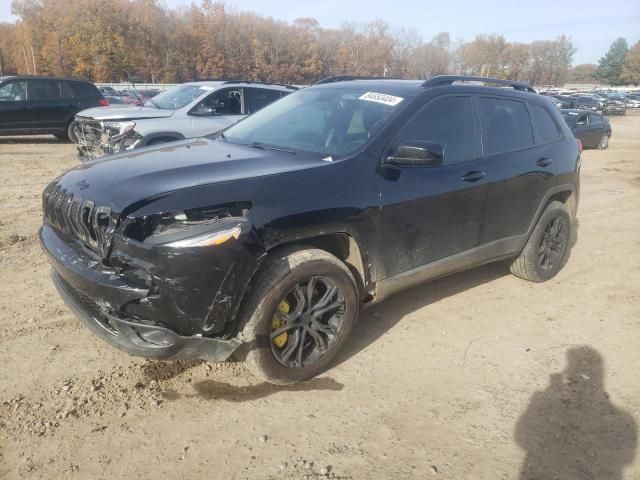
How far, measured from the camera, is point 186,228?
2545mm

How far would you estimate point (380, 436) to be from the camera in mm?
2752

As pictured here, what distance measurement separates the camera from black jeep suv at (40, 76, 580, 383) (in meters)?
2.56

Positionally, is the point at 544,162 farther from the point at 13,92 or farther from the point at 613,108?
the point at 613,108

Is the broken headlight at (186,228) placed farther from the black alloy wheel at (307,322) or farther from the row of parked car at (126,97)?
the row of parked car at (126,97)

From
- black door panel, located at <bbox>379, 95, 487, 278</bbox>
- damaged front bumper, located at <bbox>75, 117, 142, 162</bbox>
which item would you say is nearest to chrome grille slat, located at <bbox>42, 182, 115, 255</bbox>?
black door panel, located at <bbox>379, 95, 487, 278</bbox>

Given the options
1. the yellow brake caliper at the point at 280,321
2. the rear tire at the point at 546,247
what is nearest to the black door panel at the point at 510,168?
the rear tire at the point at 546,247

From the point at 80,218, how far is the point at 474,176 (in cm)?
274

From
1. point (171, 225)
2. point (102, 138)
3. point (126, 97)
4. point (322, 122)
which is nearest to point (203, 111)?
point (102, 138)

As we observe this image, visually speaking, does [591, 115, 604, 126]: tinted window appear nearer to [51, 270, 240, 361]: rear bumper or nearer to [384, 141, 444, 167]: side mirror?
[384, 141, 444, 167]: side mirror

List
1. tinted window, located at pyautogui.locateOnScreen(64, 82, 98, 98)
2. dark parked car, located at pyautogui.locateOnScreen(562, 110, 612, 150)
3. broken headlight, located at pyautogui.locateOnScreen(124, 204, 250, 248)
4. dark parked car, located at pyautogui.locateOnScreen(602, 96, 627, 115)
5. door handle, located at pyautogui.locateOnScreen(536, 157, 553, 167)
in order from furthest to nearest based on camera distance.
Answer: dark parked car, located at pyautogui.locateOnScreen(602, 96, 627, 115)
dark parked car, located at pyautogui.locateOnScreen(562, 110, 612, 150)
tinted window, located at pyautogui.locateOnScreen(64, 82, 98, 98)
door handle, located at pyautogui.locateOnScreen(536, 157, 553, 167)
broken headlight, located at pyautogui.locateOnScreen(124, 204, 250, 248)

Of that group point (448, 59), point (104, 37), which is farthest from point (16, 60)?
point (448, 59)

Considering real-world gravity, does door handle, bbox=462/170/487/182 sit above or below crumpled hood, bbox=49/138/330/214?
below

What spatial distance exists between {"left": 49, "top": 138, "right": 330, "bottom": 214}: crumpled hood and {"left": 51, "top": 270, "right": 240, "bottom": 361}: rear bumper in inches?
24.0

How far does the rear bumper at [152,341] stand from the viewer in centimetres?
261
